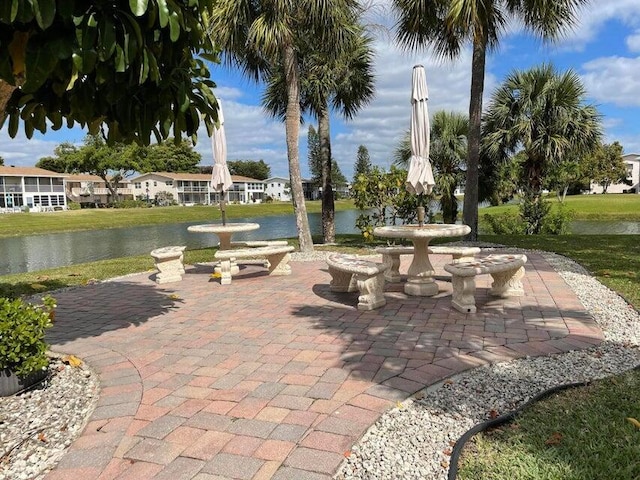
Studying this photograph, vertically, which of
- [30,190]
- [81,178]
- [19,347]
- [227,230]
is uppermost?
[81,178]

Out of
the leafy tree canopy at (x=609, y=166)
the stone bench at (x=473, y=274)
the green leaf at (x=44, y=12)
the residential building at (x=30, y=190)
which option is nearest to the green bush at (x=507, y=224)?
the stone bench at (x=473, y=274)

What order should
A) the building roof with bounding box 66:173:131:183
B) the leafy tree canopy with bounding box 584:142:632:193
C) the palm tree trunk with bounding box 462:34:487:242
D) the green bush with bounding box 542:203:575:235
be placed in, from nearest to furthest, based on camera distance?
the palm tree trunk with bounding box 462:34:487:242
the green bush with bounding box 542:203:575:235
the leafy tree canopy with bounding box 584:142:632:193
the building roof with bounding box 66:173:131:183

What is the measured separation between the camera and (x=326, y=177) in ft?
40.0

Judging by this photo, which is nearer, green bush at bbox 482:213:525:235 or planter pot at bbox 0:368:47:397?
planter pot at bbox 0:368:47:397

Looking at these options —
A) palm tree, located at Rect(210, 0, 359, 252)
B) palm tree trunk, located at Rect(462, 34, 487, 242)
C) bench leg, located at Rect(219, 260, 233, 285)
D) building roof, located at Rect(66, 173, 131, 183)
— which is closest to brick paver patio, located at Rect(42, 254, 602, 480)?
bench leg, located at Rect(219, 260, 233, 285)

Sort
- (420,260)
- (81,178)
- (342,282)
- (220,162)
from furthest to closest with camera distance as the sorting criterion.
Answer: (81,178) → (220,162) → (342,282) → (420,260)

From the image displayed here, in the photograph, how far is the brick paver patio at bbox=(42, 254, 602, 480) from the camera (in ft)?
7.16

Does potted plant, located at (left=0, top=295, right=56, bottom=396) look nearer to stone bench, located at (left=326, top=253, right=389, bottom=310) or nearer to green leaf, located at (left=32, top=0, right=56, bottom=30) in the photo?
green leaf, located at (left=32, top=0, right=56, bottom=30)

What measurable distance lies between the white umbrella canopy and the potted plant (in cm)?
426

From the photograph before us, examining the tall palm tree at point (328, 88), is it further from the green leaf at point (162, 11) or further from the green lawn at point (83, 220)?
the green lawn at point (83, 220)

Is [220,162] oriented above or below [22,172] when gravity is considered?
below

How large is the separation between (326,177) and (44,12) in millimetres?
10612

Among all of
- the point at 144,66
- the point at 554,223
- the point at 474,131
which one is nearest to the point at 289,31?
the point at 474,131

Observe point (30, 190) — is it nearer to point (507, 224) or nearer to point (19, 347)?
point (507, 224)
